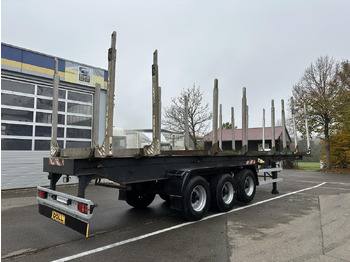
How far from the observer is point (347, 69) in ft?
62.5

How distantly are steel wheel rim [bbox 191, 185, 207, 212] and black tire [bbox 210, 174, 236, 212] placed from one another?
1.56ft

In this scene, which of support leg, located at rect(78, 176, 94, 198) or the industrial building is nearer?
support leg, located at rect(78, 176, 94, 198)

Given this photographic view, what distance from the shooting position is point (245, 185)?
7.30 metres

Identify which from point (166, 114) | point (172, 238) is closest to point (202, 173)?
point (172, 238)

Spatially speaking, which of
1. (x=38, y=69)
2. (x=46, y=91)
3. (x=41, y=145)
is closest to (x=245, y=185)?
(x=41, y=145)

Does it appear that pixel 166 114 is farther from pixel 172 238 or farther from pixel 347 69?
pixel 347 69

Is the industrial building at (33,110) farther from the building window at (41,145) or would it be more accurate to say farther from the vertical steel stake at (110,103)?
the vertical steel stake at (110,103)

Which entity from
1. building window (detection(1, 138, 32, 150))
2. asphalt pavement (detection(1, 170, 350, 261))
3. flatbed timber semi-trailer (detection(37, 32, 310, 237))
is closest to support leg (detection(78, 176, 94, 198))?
flatbed timber semi-trailer (detection(37, 32, 310, 237))

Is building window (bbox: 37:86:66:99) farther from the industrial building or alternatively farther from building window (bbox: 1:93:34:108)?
building window (bbox: 1:93:34:108)

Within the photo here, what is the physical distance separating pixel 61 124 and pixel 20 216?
6.43 metres

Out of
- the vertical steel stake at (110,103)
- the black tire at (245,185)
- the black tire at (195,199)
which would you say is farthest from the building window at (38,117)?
the black tire at (245,185)

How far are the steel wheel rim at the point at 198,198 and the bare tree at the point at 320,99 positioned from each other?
16.4 meters

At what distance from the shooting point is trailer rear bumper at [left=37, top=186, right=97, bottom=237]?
3781 millimetres

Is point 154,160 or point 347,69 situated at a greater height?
point 347,69
